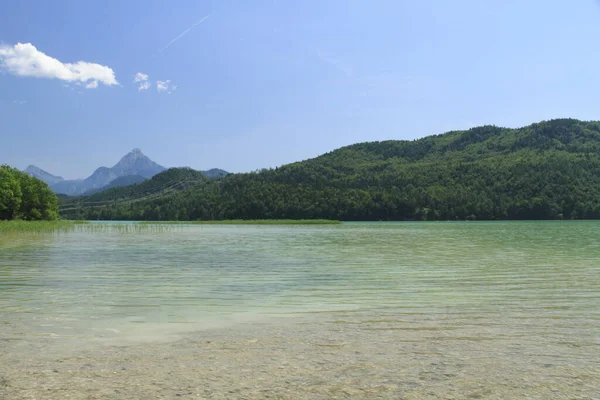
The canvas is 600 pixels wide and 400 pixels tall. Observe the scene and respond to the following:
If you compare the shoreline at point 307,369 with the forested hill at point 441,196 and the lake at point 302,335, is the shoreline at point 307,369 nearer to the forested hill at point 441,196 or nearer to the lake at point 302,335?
the lake at point 302,335

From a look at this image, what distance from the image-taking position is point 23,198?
8181 centimetres

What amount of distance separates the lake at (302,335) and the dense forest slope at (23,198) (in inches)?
2548

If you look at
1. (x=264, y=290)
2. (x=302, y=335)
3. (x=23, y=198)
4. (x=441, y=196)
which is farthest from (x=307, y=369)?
(x=441, y=196)

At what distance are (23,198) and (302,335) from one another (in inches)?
3383

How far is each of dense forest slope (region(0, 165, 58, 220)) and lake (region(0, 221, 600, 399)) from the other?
212 feet

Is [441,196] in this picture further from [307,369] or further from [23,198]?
[307,369]

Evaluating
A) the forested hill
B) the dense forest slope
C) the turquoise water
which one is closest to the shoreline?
the turquoise water

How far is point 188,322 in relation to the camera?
989 cm

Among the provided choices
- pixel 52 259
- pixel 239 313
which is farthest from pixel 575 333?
pixel 52 259

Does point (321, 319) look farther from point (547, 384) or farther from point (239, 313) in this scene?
point (547, 384)

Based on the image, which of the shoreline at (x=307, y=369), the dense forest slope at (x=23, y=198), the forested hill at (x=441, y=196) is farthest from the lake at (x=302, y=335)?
the forested hill at (x=441, y=196)

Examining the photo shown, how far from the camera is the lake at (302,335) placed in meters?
5.77

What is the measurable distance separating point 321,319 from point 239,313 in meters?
1.96

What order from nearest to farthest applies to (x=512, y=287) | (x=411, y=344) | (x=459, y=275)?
(x=411, y=344)
(x=512, y=287)
(x=459, y=275)
